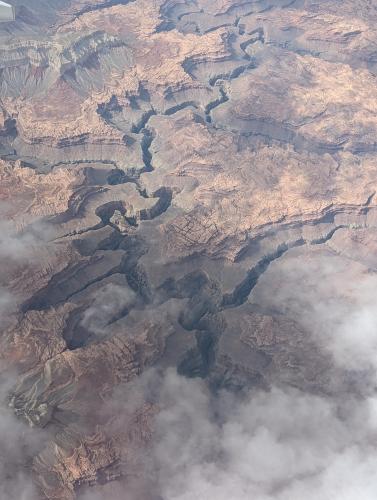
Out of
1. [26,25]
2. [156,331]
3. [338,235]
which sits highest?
[26,25]

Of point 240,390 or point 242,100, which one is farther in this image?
point 242,100

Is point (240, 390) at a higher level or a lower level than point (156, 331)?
lower

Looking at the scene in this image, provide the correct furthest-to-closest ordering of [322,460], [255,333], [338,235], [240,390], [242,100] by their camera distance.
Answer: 1. [242,100]
2. [338,235]
3. [255,333]
4. [240,390]
5. [322,460]

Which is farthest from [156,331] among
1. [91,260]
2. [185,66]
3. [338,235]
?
[185,66]

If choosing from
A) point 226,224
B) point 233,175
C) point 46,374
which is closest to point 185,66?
point 233,175

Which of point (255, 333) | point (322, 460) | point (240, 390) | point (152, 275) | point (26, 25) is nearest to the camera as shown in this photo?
point (322, 460)

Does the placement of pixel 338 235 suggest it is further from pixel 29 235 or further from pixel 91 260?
pixel 29 235
